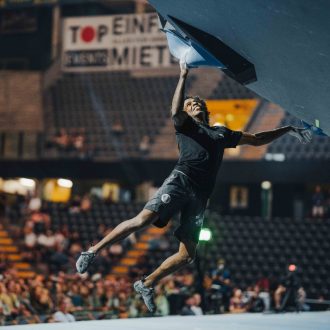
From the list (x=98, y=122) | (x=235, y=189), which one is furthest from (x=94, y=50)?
(x=235, y=189)

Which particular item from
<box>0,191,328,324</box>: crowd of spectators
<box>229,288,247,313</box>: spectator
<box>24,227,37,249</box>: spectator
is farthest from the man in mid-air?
<box>24,227,37,249</box>: spectator

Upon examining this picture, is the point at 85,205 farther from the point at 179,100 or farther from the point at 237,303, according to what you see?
the point at 179,100

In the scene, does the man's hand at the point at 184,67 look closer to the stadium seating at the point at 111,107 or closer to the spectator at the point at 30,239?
the spectator at the point at 30,239

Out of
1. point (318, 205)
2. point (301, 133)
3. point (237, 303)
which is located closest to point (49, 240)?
point (318, 205)

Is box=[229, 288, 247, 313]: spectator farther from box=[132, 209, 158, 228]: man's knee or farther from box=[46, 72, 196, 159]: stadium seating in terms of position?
box=[46, 72, 196, 159]: stadium seating

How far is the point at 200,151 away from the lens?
257 inches

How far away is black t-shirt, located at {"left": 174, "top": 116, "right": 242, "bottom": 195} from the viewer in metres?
6.50

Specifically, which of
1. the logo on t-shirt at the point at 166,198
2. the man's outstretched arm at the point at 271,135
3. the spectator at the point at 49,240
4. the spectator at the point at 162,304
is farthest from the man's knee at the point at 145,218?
the spectator at the point at 49,240

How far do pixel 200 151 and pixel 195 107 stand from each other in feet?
1.12

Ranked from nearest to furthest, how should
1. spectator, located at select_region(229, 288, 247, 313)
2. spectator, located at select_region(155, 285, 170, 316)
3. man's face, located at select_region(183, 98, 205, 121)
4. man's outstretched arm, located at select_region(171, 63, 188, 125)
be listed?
man's outstretched arm, located at select_region(171, 63, 188, 125) < man's face, located at select_region(183, 98, 205, 121) < spectator, located at select_region(155, 285, 170, 316) < spectator, located at select_region(229, 288, 247, 313)

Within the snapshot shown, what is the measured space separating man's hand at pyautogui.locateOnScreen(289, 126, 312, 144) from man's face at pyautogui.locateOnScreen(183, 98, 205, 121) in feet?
2.89

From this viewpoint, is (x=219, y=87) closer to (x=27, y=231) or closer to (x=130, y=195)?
(x=130, y=195)

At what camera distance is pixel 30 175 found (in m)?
28.4

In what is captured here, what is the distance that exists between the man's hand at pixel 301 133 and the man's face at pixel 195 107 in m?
0.88
